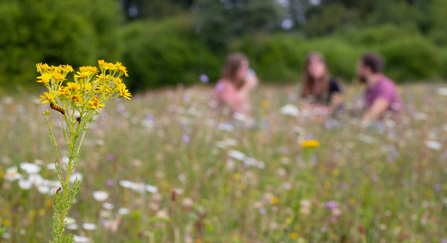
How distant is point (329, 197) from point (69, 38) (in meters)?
7.65

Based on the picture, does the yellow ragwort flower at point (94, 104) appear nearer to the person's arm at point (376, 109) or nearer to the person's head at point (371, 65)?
the person's arm at point (376, 109)

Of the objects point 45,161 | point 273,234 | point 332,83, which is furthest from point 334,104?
point 45,161

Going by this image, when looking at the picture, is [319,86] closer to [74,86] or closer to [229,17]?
[74,86]

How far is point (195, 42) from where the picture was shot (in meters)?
15.1

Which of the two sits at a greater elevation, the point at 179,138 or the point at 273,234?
the point at 179,138

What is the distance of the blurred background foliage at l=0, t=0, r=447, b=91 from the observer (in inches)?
308

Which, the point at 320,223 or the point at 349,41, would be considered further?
the point at 349,41

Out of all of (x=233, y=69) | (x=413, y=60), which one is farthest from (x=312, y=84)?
(x=413, y=60)

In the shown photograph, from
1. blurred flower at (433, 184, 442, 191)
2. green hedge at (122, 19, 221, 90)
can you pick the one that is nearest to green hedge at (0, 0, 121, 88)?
→ green hedge at (122, 19, 221, 90)

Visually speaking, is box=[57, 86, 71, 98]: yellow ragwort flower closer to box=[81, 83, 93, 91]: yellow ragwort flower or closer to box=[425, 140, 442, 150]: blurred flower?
box=[81, 83, 93, 91]: yellow ragwort flower

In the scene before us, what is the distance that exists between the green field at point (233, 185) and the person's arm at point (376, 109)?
22.8 inches

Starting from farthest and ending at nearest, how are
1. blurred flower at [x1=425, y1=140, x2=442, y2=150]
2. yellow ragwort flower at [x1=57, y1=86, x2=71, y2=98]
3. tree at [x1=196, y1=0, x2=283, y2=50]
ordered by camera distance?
tree at [x1=196, y1=0, x2=283, y2=50] → blurred flower at [x1=425, y1=140, x2=442, y2=150] → yellow ragwort flower at [x1=57, y1=86, x2=71, y2=98]

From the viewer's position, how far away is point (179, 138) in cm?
321

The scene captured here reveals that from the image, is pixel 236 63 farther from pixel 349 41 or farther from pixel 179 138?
pixel 349 41
